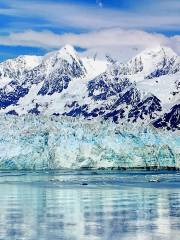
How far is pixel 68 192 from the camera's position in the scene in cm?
7631

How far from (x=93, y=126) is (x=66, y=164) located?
→ 11192mm

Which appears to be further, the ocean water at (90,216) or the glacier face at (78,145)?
the glacier face at (78,145)

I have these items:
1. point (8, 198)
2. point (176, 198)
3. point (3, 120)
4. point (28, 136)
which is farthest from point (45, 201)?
point (3, 120)

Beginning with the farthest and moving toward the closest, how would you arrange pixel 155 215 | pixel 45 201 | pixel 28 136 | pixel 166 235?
pixel 28 136
pixel 45 201
pixel 155 215
pixel 166 235

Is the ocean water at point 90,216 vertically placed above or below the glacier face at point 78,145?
below

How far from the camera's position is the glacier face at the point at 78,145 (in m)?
140

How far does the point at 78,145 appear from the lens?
460 ft

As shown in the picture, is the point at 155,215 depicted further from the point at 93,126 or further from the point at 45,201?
the point at 93,126

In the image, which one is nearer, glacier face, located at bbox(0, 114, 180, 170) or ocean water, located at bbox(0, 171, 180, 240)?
ocean water, located at bbox(0, 171, 180, 240)

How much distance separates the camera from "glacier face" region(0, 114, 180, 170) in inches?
5492

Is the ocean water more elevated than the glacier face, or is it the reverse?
the glacier face

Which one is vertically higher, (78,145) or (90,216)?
(78,145)

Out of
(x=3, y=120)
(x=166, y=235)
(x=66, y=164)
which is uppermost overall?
(x=3, y=120)

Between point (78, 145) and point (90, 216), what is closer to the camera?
point (90, 216)
